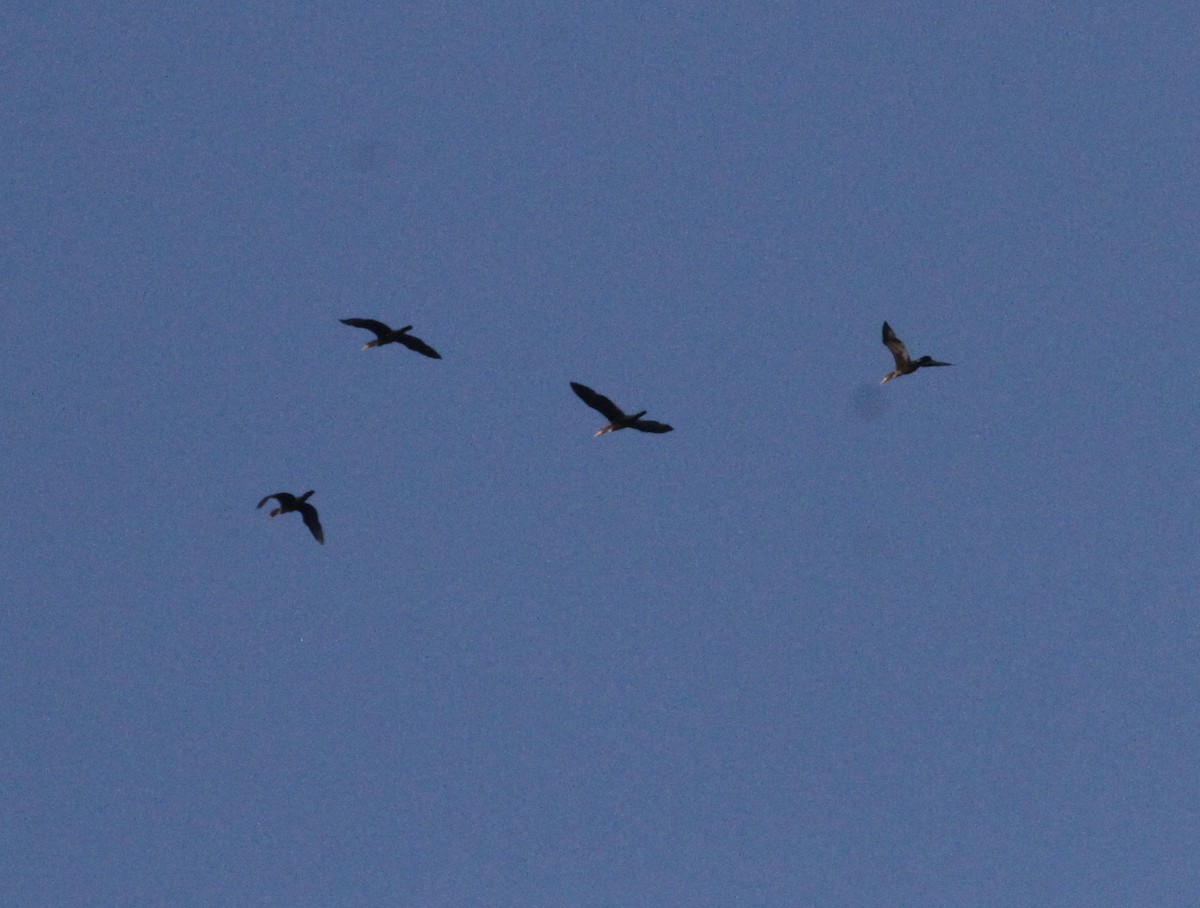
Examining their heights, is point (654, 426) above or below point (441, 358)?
below

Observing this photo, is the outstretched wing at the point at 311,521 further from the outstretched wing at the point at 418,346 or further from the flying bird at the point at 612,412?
the flying bird at the point at 612,412

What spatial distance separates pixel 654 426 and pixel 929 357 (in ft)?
36.7

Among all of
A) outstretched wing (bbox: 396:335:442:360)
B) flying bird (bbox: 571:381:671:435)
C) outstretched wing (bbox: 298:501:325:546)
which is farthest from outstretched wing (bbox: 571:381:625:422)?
outstretched wing (bbox: 298:501:325:546)

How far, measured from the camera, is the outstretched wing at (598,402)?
53031 mm

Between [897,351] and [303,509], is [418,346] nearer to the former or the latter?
[303,509]

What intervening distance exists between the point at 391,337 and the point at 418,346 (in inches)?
39.0

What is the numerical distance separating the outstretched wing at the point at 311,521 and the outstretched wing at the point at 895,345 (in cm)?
1984

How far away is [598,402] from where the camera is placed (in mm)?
53250

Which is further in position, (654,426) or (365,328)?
(365,328)

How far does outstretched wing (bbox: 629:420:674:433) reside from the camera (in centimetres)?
5222

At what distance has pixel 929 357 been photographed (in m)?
58.6

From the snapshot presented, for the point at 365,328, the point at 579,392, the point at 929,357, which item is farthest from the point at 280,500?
the point at 929,357

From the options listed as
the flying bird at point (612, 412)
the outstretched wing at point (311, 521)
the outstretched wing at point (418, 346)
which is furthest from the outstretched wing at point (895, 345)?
the outstretched wing at point (311, 521)

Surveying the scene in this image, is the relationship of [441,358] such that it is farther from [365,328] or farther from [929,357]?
[929,357]
